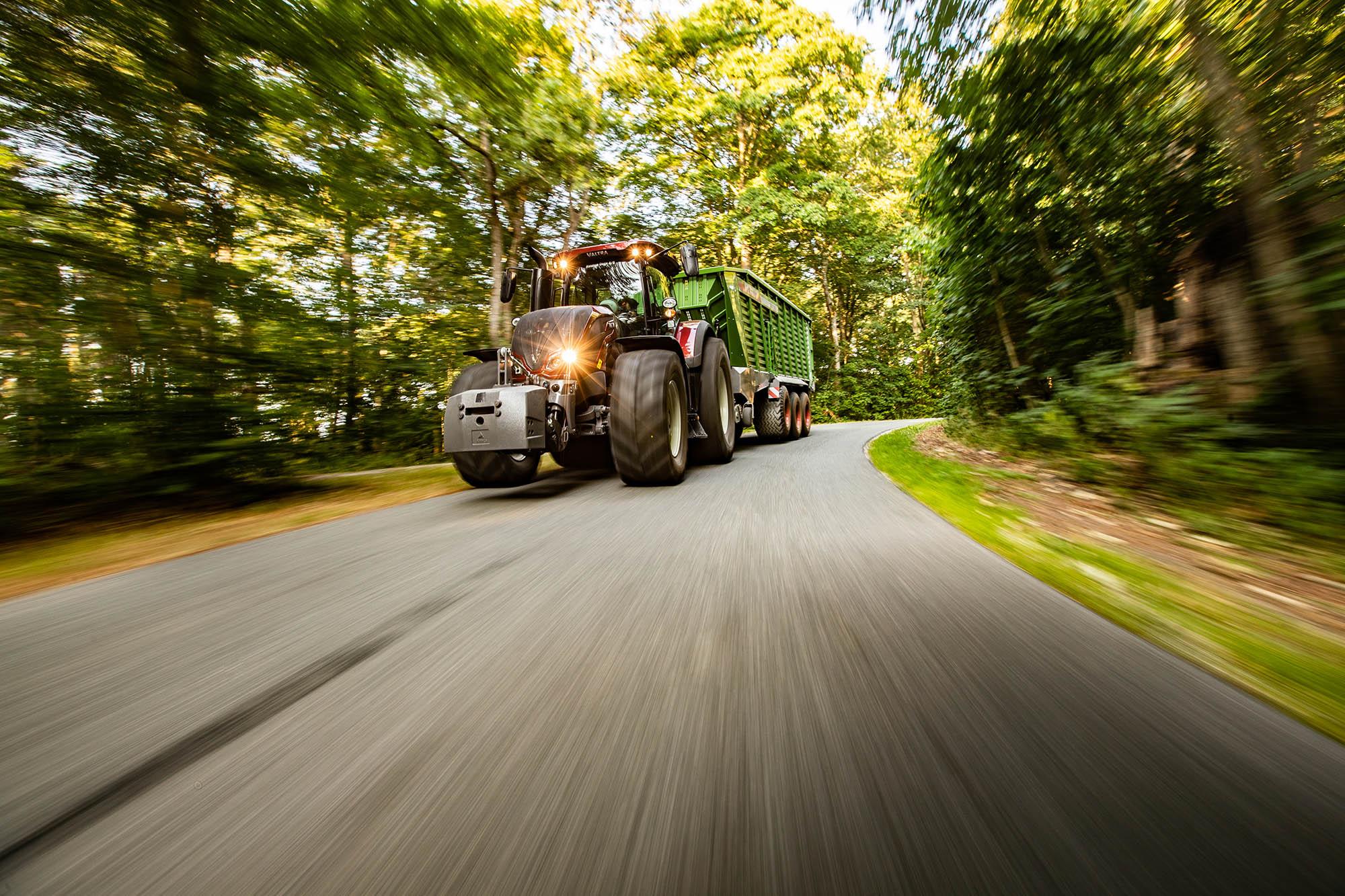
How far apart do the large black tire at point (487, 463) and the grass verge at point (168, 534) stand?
597 mm

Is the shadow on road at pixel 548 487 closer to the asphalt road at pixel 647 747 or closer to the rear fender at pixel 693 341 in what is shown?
the rear fender at pixel 693 341

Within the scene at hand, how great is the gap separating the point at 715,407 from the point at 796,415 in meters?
6.50

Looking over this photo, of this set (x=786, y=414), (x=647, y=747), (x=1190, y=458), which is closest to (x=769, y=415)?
(x=786, y=414)

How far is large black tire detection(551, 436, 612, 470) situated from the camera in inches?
277

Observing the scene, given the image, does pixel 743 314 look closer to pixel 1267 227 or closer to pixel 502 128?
pixel 502 128

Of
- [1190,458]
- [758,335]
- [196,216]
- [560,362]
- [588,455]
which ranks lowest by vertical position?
→ [588,455]

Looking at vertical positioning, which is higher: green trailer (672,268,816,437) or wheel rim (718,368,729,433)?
green trailer (672,268,816,437)

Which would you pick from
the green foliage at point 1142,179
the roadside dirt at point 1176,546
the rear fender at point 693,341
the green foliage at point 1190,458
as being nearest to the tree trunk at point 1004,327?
the green foliage at point 1142,179

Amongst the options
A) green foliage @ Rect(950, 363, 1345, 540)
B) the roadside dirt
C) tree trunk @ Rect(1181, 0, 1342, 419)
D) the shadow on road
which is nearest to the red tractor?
the shadow on road

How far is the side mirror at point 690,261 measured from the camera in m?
6.29

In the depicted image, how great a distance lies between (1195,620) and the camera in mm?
2000

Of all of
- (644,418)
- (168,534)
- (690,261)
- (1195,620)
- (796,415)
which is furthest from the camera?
(796,415)

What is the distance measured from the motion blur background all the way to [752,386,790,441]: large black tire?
3458 mm

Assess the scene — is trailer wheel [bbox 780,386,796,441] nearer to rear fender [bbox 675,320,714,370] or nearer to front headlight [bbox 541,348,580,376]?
rear fender [bbox 675,320,714,370]
